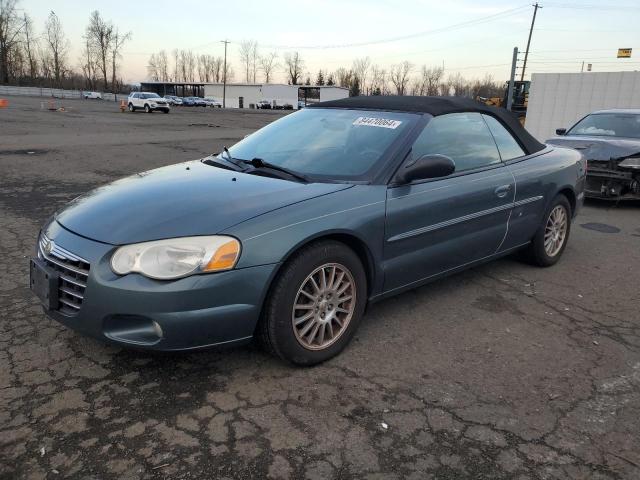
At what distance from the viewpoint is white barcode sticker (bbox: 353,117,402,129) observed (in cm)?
357

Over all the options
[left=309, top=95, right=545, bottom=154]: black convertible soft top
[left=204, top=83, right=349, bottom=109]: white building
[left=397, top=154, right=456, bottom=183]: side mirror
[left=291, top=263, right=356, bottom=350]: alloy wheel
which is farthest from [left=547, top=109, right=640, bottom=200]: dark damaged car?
[left=204, top=83, right=349, bottom=109]: white building

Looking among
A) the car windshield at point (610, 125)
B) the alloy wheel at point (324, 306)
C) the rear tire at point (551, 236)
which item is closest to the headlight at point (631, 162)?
the car windshield at point (610, 125)

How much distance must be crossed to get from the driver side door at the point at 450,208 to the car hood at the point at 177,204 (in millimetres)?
517

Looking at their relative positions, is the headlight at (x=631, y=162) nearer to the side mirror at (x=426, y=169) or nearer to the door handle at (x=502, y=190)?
the door handle at (x=502, y=190)

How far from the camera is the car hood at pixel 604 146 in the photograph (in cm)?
741

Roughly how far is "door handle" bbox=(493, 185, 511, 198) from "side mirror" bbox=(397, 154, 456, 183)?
Result: 84 centimetres

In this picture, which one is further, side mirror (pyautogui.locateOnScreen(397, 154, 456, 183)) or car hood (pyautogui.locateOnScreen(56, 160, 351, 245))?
side mirror (pyautogui.locateOnScreen(397, 154, 456, 183))

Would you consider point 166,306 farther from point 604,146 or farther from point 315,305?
point 604,146

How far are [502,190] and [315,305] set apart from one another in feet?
6.47

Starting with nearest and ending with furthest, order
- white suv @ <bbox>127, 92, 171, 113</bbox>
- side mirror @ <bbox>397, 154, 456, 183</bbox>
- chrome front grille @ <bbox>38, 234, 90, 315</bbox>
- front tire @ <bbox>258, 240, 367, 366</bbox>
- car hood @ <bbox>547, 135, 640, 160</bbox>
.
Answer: chrome front grille @ <bbox>38, 234, 90, 315</bbox>
front tire @ <bbox>258, 240, 367, 366</bbox>
side mirror @ <bbox>397, 154, 456, 183</bbox>
car hood @ <bbox>547, 135, 640, 160</bbox>
white suv @ <bbox>127, 92, 171, 113</bbox>

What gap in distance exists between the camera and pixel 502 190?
398 centimetres

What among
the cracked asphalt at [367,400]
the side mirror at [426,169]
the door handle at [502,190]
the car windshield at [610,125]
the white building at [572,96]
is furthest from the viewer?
the white building at [572,96]

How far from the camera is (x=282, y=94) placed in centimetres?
9212

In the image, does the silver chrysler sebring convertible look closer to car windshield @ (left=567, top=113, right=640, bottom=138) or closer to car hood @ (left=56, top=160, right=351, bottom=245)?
car hood @ (left=56, top=160, right=351, bottom=245)
